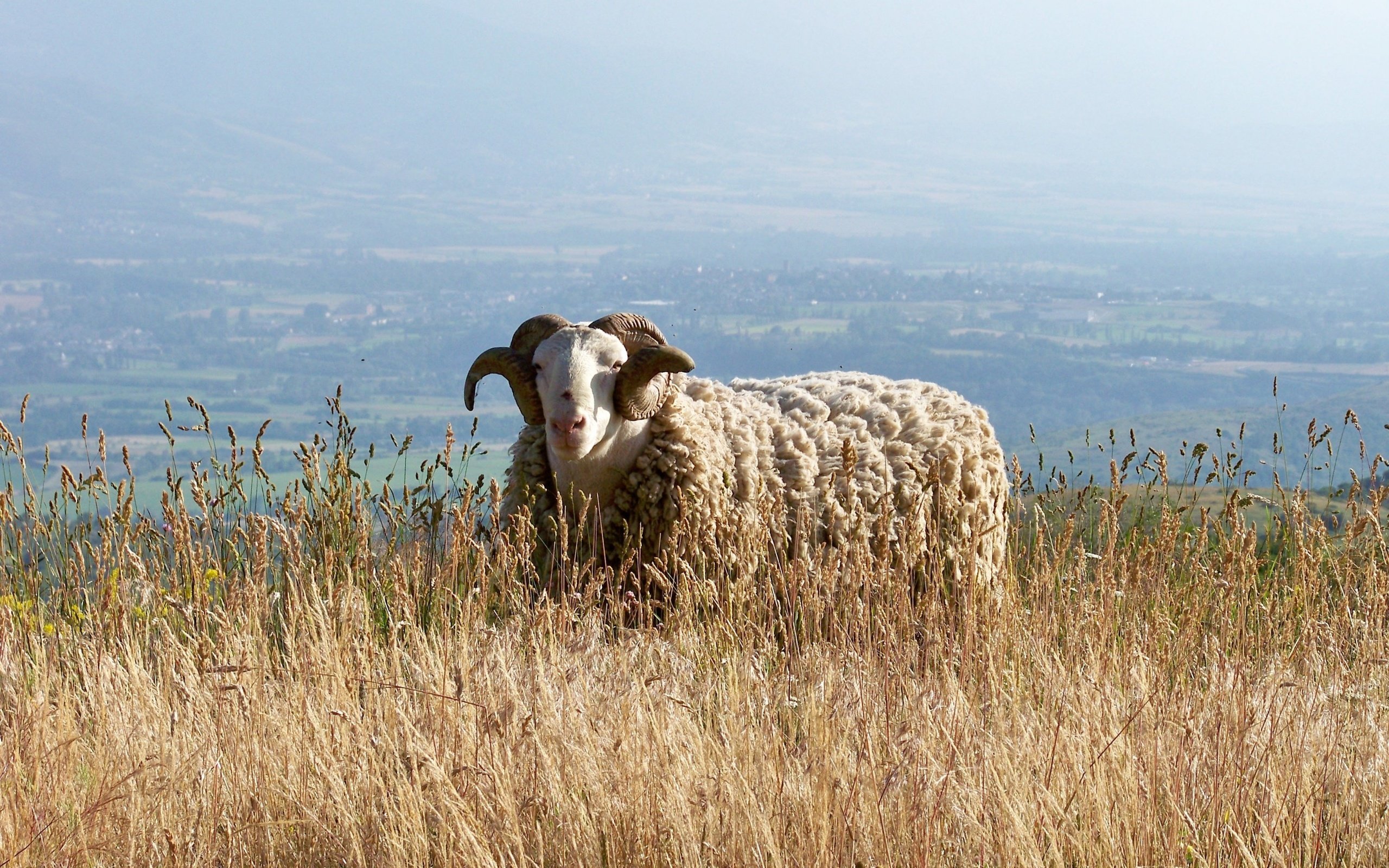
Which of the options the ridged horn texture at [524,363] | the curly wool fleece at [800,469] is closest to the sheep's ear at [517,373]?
the ridged horn texture at [524,363]

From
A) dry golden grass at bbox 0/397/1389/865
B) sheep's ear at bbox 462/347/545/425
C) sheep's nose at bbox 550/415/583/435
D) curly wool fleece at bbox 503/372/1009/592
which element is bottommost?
dry golden grass at bbox 0/397/1389/865

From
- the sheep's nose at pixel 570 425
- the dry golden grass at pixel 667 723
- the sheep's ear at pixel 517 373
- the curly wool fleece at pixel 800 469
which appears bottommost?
the dry golden grass at pixel 667 723

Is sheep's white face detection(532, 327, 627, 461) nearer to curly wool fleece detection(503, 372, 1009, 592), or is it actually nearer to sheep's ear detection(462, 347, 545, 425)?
sheep's ear detection(462, 347, 545, 425)

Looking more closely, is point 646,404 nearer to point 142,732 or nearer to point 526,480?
point 526,480

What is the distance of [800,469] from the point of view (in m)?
5.90

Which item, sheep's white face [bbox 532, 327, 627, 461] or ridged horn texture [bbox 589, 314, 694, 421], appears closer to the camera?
sheep's white face [bbox 532, 327, 627, 461]

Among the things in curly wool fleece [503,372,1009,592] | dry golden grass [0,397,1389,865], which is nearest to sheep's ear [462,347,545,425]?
curly wool fleece [503,372,1009,592]

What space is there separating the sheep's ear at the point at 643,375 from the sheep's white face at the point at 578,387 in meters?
0.05

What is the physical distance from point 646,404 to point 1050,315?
18140cm

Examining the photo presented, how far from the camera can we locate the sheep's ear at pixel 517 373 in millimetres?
5617

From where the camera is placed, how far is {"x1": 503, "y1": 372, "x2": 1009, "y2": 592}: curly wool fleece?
560 cm

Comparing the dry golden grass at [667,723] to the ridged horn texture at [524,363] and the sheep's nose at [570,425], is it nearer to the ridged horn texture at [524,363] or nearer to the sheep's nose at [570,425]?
the sheep's nose at [570,425]

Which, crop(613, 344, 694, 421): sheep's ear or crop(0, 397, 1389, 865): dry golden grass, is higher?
crop(613, 344, 694, 421): sheep's ear

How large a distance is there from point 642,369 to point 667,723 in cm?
232
